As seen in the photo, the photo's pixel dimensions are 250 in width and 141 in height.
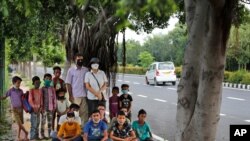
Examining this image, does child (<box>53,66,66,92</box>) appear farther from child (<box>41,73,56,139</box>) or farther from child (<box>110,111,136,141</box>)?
child (<box>110,111,136,141</box>)

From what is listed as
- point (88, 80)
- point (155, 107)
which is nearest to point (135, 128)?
point (88, 80)

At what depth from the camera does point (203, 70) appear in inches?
192

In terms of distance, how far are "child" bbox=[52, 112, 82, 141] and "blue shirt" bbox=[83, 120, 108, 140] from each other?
0.64 ft

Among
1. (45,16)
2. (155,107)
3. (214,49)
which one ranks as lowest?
(155,107)

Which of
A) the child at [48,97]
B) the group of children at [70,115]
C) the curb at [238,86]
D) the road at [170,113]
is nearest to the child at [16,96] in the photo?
the group of children at [70,115]

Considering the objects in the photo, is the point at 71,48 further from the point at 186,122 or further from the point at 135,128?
the point at 186,122

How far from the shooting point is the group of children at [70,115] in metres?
7.29

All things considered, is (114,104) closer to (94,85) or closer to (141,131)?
(94,85)

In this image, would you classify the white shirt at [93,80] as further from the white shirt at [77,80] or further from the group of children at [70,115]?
the group of children at [70,115]

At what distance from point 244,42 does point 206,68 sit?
3097cm

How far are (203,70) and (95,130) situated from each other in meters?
2.92

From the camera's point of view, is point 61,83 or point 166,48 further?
point 166,48

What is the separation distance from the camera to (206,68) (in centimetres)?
480

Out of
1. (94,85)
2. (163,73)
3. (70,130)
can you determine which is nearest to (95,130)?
(70,130)
